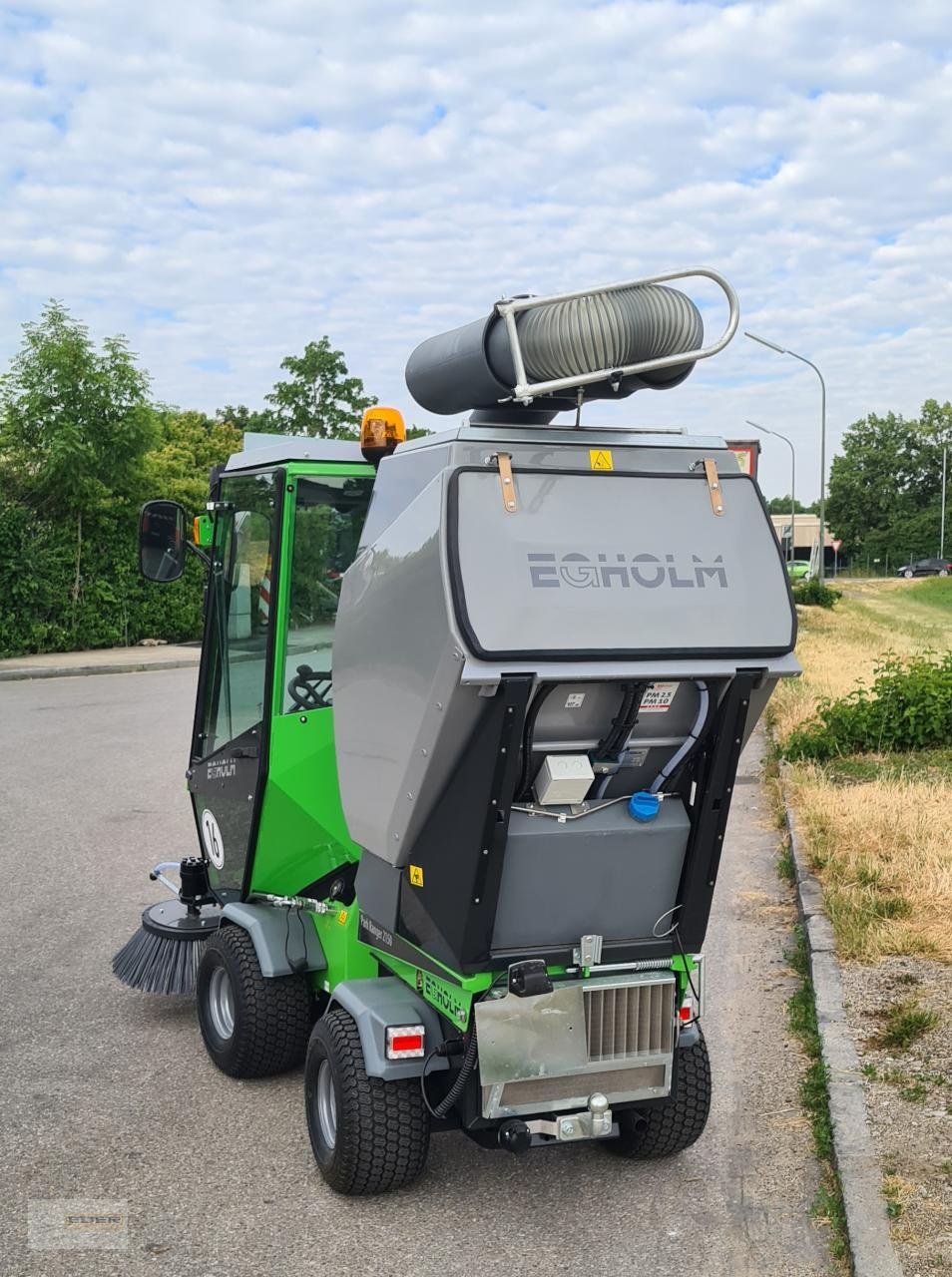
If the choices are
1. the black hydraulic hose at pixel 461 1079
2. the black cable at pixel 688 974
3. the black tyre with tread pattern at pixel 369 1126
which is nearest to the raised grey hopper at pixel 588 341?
the black cable at pixel 688 974

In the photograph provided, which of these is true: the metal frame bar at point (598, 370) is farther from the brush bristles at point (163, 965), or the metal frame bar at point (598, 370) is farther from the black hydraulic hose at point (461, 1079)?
the brush bristles at point (163, 965)

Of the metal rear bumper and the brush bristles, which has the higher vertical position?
the metal rear bumper

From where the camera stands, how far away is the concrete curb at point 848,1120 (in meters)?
3.67

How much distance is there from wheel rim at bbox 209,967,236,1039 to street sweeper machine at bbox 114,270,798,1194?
32.9 inches

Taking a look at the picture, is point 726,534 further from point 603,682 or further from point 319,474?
point 319,474

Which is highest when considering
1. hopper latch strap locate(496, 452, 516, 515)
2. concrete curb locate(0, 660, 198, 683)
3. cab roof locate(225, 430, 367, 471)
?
cab roof locate(225, 430, 367, 471)

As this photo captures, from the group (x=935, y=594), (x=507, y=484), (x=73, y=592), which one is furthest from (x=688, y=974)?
(x=935, y=594)

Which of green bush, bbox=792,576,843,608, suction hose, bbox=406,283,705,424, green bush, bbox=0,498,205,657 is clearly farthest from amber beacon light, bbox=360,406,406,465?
green bush, bbox=792,576,843,608

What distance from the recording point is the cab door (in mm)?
4902

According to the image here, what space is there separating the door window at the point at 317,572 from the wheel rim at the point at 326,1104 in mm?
Result: 1322

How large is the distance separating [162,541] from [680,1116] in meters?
2.84

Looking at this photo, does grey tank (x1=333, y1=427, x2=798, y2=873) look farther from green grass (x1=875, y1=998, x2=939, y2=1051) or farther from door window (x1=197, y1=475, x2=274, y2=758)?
green grass (x1=875, y1=998, x2=939, y2=1051)

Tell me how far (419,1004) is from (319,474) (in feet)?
6.39

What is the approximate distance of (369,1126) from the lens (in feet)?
12.8
